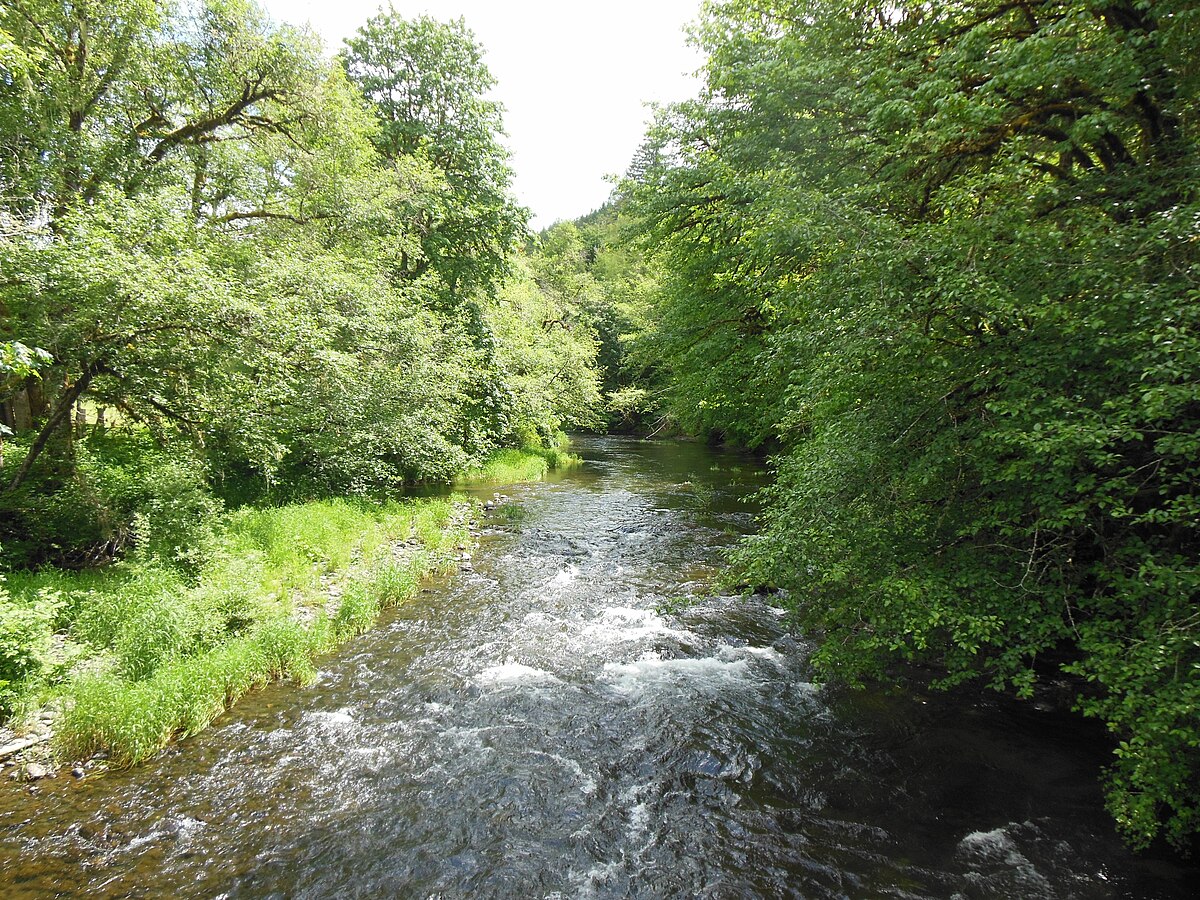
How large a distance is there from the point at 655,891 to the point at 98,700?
6503mm

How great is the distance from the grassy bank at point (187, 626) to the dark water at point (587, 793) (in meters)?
0.43

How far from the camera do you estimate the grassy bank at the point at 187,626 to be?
638 cm

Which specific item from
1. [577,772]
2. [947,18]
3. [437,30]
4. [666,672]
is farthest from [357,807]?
[437,30]

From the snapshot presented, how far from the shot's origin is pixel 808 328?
6973mm

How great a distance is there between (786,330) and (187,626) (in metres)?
9.99

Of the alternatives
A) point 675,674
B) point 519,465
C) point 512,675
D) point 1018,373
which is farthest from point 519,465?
point 1018,373

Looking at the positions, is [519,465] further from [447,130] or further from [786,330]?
[786,330]

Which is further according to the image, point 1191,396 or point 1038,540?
point 1038,540

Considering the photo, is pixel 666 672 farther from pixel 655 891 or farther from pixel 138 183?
pixel 138 183

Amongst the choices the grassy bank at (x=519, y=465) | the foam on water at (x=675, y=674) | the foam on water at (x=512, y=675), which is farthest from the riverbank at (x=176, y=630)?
the grassy bank at (x=519, y=465)

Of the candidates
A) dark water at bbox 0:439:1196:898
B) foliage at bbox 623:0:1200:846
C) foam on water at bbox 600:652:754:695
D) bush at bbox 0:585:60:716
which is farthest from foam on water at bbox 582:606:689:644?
bush at bbox 0:585:60:716

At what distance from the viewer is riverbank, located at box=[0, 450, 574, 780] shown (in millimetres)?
6234

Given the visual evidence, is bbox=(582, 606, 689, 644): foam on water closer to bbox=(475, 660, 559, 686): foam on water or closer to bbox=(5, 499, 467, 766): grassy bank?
bbox=(475, 660, 559, 686): foam on water

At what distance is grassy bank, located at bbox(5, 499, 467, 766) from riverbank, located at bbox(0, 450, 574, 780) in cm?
2
